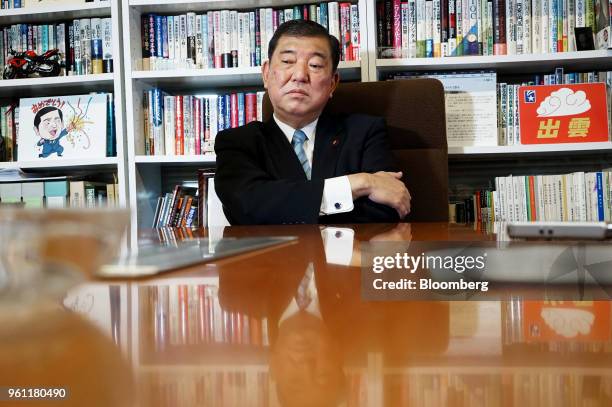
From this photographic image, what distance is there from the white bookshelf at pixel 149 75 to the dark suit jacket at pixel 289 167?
55cm

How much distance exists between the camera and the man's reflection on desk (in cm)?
22

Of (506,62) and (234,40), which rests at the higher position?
(234,40)

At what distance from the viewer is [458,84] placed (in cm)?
251

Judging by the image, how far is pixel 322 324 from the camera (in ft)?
1.03

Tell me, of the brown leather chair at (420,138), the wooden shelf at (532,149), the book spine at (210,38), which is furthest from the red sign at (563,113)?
the book spine at (210,38)

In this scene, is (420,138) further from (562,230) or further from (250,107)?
(562,230)

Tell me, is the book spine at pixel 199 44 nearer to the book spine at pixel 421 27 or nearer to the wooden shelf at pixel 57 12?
the wooden shelf at pixel 57 12

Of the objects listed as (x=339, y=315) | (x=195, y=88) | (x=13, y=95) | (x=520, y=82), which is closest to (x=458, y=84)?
(x=520, y=82)

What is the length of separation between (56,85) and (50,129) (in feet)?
0.63

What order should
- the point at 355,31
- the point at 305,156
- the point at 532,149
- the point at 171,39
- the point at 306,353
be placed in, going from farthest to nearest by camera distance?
the point at 171,39
the point at 355,31
the point at 532,149
the point at 305,156
the point at 306,353

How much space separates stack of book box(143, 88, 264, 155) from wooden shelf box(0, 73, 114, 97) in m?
0.24

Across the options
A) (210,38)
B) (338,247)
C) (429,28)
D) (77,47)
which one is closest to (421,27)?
(429,28)

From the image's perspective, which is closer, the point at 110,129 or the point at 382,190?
the point at 382,190

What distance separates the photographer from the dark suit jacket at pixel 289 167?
166 cm
